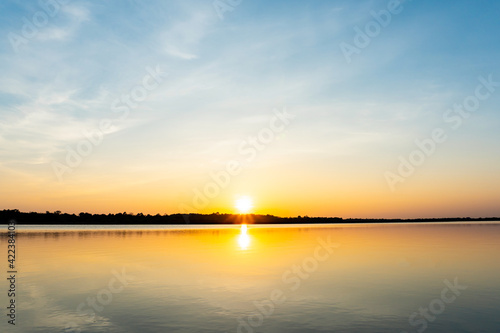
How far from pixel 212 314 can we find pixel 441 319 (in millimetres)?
11989

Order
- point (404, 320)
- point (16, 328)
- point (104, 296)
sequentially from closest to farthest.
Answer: point (16, 328) < point (404, 320) < point (104, 296)

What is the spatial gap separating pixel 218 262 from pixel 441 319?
26941mm

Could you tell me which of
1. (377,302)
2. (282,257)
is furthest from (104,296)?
(282,257)

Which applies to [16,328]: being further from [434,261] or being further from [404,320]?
[434,261]

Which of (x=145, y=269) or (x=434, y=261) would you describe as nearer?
(x=145, y=269)

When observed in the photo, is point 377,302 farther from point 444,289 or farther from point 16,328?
point 16,328

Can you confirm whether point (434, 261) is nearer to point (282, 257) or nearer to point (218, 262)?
point (282, 257)

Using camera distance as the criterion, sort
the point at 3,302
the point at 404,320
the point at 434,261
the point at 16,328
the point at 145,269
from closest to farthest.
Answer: the point at 16,328, the point at 404,320, the point at 3,302, the point at 145,269, the point at 434,261

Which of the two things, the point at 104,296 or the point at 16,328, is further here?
the point at 104,296

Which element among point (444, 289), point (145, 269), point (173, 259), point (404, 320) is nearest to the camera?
point (404, 320)

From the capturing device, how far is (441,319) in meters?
20.2

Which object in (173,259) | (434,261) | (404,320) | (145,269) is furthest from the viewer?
(173,259)

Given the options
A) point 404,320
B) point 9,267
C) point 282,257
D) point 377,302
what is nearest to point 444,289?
point 377,302

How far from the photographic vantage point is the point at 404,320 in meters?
19.8
